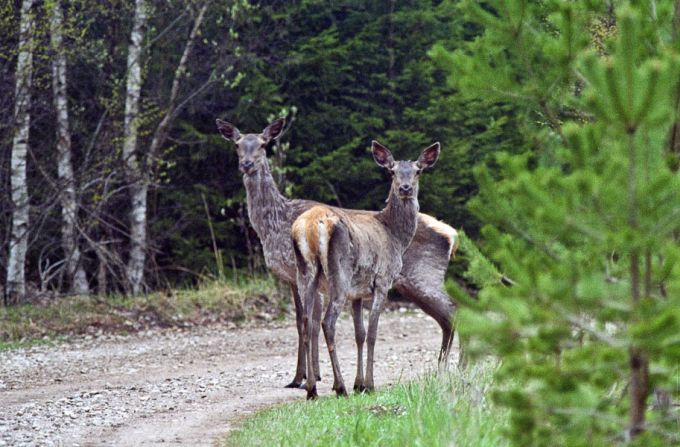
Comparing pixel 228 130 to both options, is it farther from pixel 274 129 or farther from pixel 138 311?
pixel 138 311

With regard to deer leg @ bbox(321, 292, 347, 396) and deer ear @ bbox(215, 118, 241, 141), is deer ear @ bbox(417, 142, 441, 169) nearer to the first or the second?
deer ear @ bbox(215, 118, 241, 141)

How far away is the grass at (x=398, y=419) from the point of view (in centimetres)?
646

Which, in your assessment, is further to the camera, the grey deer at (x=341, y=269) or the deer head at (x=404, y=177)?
the deer head at (x=404, y=177)

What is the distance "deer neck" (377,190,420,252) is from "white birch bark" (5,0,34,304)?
24.6 ft

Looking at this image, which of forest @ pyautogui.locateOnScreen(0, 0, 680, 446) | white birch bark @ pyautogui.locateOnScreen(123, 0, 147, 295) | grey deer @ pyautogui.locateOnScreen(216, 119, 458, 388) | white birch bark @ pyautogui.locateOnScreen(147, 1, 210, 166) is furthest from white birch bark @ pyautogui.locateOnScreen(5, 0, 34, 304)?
grey deer @ pyautogui.locateOnScreen(216, 119, 458, 388)

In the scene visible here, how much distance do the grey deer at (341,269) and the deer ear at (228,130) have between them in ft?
6.21

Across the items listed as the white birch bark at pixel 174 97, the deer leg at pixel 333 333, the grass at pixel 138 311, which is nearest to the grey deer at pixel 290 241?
the deer leg at pixel 333 333

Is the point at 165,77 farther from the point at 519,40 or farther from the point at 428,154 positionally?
the point at 519,40

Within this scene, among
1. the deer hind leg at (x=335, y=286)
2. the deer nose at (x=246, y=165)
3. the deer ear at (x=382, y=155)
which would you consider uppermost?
the deer ear at (x=382, y=155)

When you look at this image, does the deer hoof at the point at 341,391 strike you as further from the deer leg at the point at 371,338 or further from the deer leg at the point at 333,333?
the deer leg at the point at 371,338

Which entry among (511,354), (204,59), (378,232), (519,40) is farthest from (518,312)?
(204,59)

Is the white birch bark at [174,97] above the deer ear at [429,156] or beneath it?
above

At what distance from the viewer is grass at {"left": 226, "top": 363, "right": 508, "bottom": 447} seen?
6.46m

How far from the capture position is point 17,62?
1781 centimetres
